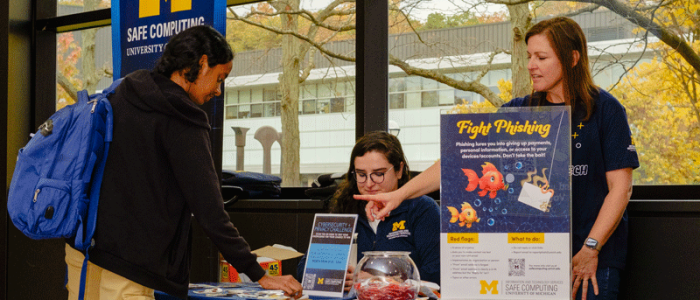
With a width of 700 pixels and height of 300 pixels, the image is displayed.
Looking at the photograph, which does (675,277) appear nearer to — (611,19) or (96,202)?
(611,19)

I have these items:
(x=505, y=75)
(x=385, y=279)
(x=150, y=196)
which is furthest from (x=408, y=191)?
(x=505, y=75)

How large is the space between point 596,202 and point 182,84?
4.47 feet

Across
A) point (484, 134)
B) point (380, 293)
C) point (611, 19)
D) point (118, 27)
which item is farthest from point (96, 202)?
point (611, 19)

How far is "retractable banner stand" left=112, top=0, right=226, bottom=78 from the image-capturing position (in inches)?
122

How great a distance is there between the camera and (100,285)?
73.2 inches

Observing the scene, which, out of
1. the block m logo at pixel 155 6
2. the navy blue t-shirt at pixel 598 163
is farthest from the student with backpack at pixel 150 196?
the block m logo at pixel 155 6

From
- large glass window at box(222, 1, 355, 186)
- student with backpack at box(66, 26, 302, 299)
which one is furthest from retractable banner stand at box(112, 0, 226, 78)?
student with backpack at box(66, 26, 302, 299)

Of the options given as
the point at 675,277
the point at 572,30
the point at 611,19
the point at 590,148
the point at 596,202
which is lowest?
the point at 675,277

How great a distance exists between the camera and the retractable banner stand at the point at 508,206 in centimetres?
139

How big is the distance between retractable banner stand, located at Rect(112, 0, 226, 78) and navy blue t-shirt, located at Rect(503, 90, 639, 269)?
1777 mm

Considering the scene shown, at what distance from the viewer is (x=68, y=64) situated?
4.84 m

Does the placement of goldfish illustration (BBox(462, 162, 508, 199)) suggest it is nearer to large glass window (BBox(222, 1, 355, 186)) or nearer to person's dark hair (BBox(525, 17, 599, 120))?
person's dark hair (BBox(525, 17, 599, 120))

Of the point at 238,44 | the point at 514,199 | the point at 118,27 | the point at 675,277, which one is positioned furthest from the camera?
the point at 238,44

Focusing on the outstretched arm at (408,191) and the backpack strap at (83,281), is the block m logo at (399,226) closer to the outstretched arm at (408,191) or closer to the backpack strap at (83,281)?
the outstretched arm at (408,191)
